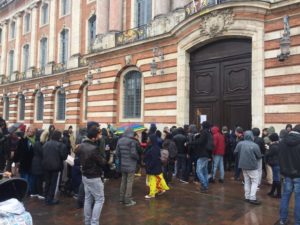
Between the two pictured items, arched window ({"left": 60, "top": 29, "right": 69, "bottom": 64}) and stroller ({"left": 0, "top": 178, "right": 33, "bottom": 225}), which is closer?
stroller ({"left": 0, "top": 178, "right": 33, "bottom": 225})

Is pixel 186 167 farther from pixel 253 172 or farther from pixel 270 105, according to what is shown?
pixel 270 105

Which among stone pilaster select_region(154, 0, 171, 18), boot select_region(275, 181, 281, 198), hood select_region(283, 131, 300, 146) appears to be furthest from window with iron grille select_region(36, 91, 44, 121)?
hood select_region(283, 131, 300, 146)

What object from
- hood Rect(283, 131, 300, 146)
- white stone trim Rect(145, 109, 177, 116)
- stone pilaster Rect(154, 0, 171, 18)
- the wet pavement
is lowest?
the wet pavement

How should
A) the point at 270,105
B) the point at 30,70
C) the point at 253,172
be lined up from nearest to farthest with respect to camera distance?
the point at 253,172 → the point at 270,105 → the point at 30,70

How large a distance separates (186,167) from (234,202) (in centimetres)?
280

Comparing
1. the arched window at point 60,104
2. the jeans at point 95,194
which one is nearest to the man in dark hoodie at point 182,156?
the jeans at point 95,194

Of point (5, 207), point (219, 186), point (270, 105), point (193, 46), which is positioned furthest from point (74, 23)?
point (5, 207)

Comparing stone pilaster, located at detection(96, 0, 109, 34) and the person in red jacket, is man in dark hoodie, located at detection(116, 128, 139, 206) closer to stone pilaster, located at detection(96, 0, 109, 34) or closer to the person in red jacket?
the person in red jacket

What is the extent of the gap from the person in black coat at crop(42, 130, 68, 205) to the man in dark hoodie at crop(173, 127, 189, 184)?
12.0 feet

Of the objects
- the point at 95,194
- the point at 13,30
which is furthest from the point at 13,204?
the point at 13,30

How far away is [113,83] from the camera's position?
19.4m

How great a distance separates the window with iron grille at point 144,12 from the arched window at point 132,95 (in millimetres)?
3159

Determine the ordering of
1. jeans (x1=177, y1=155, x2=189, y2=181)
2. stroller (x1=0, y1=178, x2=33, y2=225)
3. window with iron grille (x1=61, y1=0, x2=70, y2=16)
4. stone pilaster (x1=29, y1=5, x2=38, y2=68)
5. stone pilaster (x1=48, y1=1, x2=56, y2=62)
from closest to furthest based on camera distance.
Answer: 1. stroller (x1=0, y1=178, x2=33, y2=225)
2. jeans (x1=177, y1=155, x2=189, y2=181)
3. window with iron grille (x1=61, y1=0, x2=70, y2=16)
4. stone pilaster (x1=48, y1=1, x2=56, y2=62)
5. stone pilaster (x1=29, y1=5, x2=38, y2=68)

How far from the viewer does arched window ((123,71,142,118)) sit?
1844 cm
